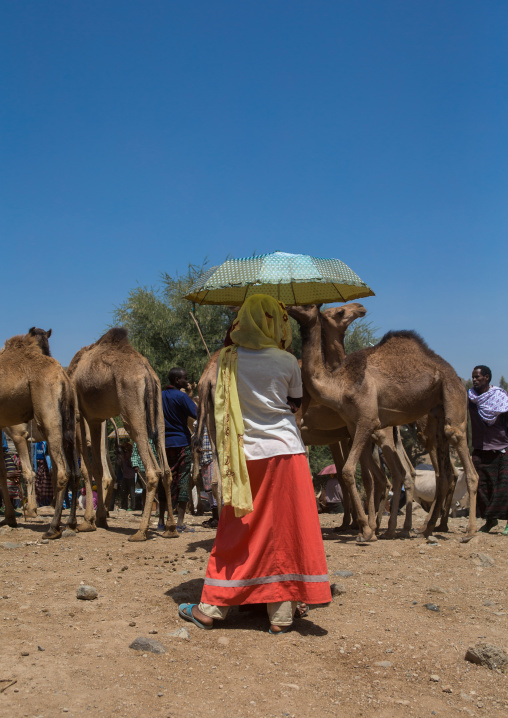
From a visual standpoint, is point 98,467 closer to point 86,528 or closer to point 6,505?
point 86,528

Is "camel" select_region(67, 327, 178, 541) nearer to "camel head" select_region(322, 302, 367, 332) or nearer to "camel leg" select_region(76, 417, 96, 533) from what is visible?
"camel leg" select_region(76, 417, 96, 533)

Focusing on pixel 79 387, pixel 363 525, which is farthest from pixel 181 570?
pixel 79 387

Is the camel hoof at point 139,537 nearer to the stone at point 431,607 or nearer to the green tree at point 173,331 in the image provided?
the stone at point 431,607

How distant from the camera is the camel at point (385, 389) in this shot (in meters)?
8.55

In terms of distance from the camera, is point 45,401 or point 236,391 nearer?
point 236,391

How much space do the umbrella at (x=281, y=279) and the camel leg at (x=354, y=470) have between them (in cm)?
218

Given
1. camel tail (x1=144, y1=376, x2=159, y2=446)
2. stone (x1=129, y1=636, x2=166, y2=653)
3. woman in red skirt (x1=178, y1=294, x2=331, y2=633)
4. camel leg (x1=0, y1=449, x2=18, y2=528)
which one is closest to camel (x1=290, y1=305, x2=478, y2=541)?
camel tail (x1=144, y1=376, x2=159, y2=446)

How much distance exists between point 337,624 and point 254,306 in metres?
2.37

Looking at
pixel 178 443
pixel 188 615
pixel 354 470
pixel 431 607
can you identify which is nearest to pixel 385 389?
pixel 354 470

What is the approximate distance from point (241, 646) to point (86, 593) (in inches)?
64.4

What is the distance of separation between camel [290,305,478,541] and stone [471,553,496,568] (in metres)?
1.38

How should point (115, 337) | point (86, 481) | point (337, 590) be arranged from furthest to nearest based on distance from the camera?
point (86, 481) → point (115, 337) → point (337, 590)

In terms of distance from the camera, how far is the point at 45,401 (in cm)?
827

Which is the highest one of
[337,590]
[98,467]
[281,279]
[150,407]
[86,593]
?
[281,279]
